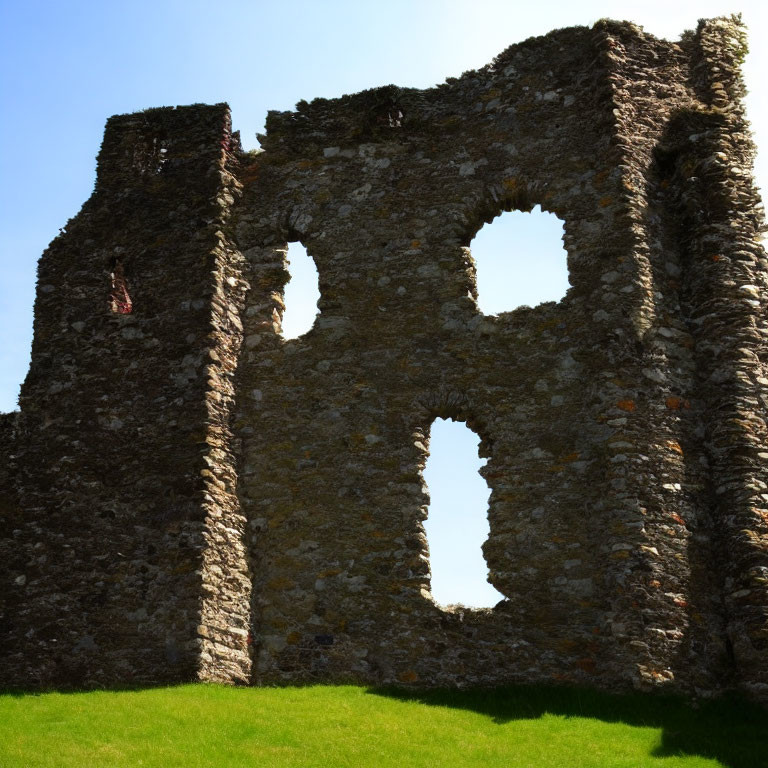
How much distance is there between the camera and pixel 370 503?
48.3 ft

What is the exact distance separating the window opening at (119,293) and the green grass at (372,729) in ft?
17.9

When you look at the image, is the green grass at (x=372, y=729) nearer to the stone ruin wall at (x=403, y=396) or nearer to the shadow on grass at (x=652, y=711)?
the shadow on grass at (x=652, y=711)

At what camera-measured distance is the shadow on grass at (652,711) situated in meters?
11.5

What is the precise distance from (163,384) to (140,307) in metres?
1.35

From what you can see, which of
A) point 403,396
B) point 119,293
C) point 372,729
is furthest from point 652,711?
point 119,293

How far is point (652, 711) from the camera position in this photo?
12414mm

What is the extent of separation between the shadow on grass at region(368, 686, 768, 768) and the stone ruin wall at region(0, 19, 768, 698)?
13.9 inches

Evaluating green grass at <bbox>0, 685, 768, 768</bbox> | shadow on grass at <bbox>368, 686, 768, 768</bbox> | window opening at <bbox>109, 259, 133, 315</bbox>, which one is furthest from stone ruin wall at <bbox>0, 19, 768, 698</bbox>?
green grass at <bbox>0, 685, 768, 768</bbox>

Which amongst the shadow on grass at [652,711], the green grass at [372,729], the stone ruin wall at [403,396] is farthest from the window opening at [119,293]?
the shadow on grass at [652,711]

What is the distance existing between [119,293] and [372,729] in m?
7.60

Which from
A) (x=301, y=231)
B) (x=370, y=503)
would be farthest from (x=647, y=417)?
(x=301, y=231)

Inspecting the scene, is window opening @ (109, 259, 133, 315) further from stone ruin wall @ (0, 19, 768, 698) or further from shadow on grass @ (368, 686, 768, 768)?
shadow on grass @ (368, 686, 768, 768)

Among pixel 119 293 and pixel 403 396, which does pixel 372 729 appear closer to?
pixel 403 396

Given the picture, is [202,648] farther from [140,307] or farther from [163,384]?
[140,307]
